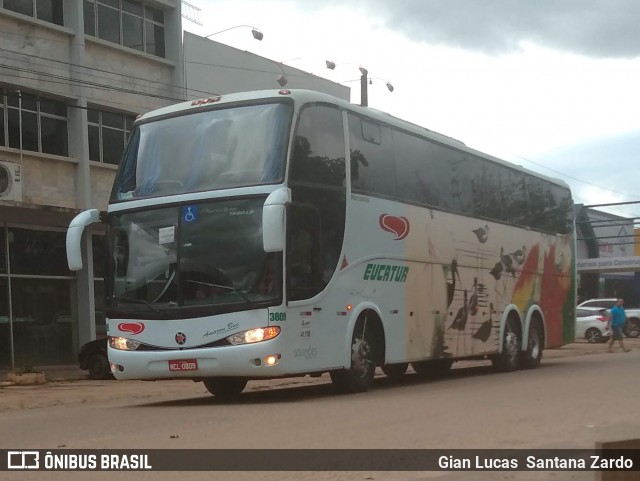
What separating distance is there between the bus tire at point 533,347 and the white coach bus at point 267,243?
4.97 metres

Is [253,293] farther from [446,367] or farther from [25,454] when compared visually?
[446,367]

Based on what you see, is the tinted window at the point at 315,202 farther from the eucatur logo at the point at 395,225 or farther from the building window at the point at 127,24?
the building window at the point at 127,24

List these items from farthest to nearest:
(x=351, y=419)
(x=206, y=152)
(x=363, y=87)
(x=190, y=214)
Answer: (x=363, y=87) < (x=206, y=152) < (x=190, y=214) < (x=351, y=419)

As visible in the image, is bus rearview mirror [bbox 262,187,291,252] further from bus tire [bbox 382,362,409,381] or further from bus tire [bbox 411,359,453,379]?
bus tire [bbox 411,359,453,379]

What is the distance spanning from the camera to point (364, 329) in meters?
15.1

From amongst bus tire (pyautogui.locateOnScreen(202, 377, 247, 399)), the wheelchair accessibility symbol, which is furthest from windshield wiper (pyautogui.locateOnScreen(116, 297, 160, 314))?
bus tire (pyautogui.locateOnScreen(202, 377, 247, 399))

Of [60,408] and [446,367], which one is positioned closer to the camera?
[60,408]

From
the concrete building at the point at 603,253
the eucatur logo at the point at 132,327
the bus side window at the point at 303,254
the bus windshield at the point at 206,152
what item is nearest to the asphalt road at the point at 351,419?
the eucatur logo at the point at 132,327

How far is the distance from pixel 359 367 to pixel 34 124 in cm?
1457

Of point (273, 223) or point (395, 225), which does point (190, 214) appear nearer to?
point (273, 223)

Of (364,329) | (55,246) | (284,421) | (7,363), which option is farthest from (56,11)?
(284,421)

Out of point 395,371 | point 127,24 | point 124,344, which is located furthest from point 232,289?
point 127,24

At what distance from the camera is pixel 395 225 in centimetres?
1603

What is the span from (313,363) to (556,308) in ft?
36.6
